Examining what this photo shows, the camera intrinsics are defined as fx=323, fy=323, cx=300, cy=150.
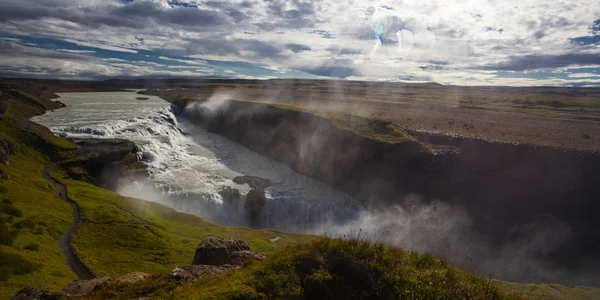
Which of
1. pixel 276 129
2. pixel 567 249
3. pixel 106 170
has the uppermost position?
pixel 276 129

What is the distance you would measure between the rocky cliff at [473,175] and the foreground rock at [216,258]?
38124 millimetres

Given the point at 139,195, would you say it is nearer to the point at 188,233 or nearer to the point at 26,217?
the point at 188,233

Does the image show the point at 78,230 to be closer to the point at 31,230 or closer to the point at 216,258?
the point at 31,230

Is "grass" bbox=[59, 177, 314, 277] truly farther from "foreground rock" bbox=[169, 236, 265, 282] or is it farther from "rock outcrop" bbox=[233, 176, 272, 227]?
"foreground rock" bbox=[169, 236, 265, 282]

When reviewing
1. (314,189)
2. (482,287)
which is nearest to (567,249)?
(314,189)

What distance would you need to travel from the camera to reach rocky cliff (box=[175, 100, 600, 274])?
131 feet

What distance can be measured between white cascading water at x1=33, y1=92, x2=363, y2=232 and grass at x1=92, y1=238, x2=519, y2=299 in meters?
34.8

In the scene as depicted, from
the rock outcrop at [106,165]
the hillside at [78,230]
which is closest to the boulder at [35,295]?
the hillside at [78,230]

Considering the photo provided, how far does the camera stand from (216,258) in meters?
13.0

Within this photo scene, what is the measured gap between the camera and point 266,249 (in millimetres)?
31359

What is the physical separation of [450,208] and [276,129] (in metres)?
40.1

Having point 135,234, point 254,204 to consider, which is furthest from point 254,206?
point 135,234

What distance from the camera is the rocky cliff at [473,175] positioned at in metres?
40.1

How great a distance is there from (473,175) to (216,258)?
142ft
